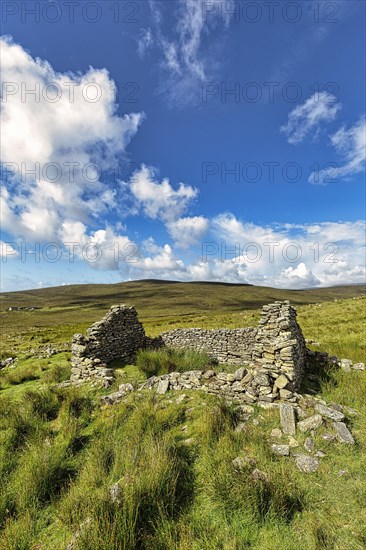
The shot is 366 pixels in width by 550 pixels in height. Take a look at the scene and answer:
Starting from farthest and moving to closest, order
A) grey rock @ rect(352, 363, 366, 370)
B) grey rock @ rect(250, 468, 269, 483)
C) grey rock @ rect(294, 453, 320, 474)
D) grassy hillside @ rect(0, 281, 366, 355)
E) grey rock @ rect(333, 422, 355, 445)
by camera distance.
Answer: grassy hillside @ rect(0, 281, 366, 355)
grey rock @ rect(352, 363, 366, 370)
grey rock @ rect(333, 422, 355, 445)
grey rock @ rect(294, 453, 320, 474)
grey rock @ rect(250, 468, 269, 483)

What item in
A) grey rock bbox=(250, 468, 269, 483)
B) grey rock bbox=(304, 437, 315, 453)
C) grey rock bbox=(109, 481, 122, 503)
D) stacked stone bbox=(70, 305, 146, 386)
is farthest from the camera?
stacked stone bbox=(70, 305, 146, 386)

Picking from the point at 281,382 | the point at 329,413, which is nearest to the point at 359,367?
the point at 281,382

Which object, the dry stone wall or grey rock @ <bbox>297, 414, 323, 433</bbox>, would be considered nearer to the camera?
grey rock @ <bbox>297, 414, 323, 433</bbox>

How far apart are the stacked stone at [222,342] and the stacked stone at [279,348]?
4756 mm

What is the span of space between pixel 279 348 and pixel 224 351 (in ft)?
25.2

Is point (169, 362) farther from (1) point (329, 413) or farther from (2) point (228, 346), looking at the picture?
(1) point (329, 413)

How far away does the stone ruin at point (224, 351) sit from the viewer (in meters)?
7.57

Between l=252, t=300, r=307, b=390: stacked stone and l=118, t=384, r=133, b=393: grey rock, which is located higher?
l=252, t=300, r=307, b=390: stacked stone

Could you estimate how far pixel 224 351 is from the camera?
16.0 m

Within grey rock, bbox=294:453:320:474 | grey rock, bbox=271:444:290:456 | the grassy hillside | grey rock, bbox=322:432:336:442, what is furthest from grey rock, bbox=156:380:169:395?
the grassy hillside

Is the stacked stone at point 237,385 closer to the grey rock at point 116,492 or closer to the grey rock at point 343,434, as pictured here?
the grey rock at point 343,434

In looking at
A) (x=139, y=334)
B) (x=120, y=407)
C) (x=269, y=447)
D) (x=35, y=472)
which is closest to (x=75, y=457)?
(x=35, y=472)

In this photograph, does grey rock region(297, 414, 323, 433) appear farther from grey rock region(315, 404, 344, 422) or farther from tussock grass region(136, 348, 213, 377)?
tussock grass region(136, 348, 213, 377)

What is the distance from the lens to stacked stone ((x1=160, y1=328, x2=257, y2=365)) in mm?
15290
